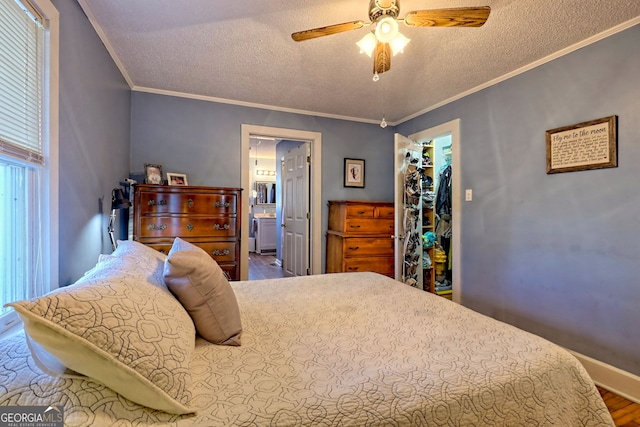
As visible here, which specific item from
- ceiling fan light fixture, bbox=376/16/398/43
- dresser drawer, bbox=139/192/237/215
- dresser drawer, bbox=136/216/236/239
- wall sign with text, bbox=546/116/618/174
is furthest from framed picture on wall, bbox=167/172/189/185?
wall sign with text, bbox=546/116/618/174

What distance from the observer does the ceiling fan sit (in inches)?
56.8

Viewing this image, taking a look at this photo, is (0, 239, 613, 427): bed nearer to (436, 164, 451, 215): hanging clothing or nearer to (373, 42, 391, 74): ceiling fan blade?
(373, 42, 391, 74): ceiling fan blade

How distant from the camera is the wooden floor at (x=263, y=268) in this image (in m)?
4.98

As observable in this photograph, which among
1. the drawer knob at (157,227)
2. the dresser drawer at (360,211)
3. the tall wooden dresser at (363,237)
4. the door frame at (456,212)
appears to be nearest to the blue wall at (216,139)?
the tall wooden dresser at (363,237)

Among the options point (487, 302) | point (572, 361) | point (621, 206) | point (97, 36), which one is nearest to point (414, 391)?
point (572, 361)

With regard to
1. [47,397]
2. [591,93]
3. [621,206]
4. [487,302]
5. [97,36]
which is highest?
[97,36]

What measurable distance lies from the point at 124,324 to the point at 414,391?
0.79 meters

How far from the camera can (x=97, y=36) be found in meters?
2.00

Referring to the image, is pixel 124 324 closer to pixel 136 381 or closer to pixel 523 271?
pixel 136 381

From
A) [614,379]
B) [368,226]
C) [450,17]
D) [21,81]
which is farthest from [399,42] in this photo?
[614,379]

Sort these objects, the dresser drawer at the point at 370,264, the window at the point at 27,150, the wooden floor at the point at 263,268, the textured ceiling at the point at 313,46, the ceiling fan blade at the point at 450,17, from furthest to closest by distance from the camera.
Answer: the wooden floor at the point at 263,268
the dresser drawer at the point at 370,264
the textured ceiling at the point at 313,46
the ceiling fan blade at the point at 450,17
the window at the point at 27,150

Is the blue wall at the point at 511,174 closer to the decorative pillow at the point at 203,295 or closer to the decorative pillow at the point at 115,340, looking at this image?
the decorative pillow at the point at 203,295

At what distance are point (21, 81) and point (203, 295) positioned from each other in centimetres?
119

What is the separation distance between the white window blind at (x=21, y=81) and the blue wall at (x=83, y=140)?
17 cm
